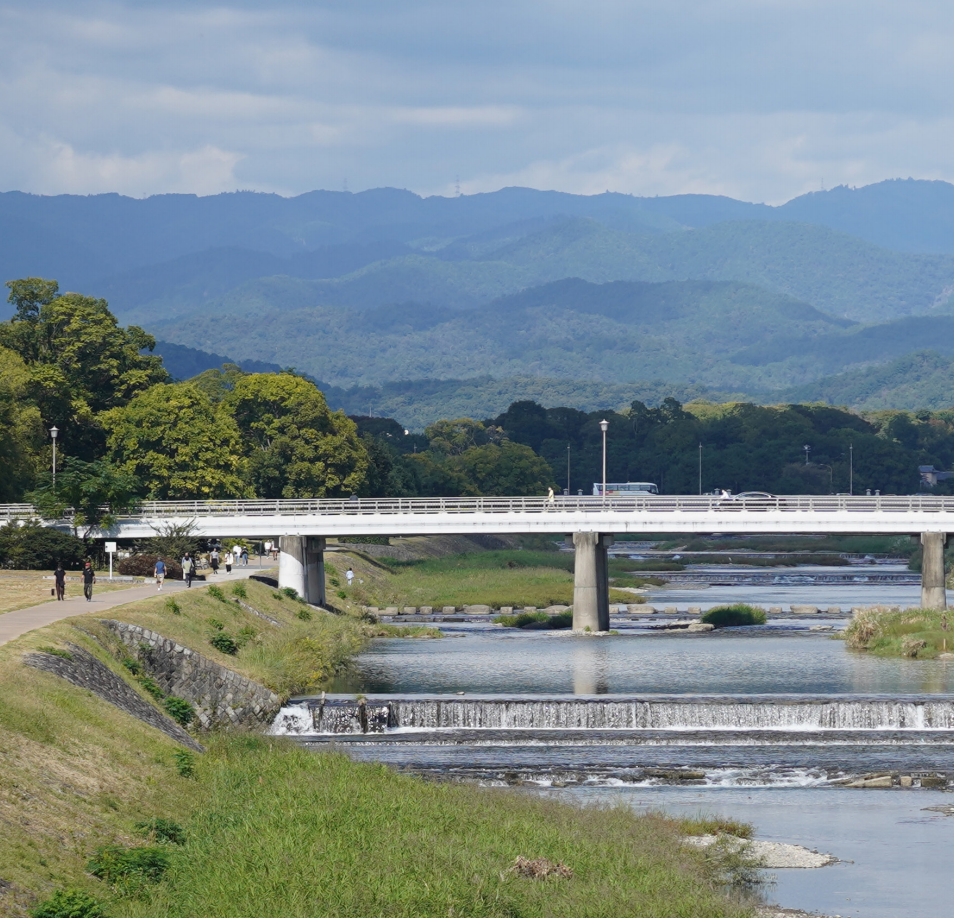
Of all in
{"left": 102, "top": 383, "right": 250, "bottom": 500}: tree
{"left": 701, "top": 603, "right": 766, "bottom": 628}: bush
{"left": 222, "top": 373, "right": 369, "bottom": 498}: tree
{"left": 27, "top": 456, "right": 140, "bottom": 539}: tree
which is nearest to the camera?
{"left": 701, "top": 603, "right": 766, "bottom": 628}: bush

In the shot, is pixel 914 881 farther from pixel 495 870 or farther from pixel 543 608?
pixel 543 608

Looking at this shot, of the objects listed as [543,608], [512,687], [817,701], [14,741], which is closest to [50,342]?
[543,608]

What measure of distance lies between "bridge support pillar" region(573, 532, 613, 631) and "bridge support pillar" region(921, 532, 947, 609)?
57.2ft

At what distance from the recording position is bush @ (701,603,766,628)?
92.1m

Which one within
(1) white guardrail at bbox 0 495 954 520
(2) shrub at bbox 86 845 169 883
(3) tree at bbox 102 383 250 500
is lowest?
(2) shrub at bbox 86 845 169 883

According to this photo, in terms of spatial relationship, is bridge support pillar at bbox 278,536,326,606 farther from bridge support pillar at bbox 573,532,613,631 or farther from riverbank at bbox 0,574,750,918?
riverbank at bbox 0,574,750,918

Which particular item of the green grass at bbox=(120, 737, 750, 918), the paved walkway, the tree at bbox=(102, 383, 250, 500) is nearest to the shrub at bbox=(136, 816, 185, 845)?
the green grass at bbox=(120, 737, 750, 918)

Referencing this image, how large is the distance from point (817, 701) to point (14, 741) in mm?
30585

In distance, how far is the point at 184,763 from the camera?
38.5m

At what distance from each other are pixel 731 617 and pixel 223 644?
130ft

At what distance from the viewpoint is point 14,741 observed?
111 ft

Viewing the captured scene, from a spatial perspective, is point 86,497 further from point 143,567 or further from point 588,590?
point 588,590

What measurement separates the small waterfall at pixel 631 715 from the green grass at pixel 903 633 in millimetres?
18451

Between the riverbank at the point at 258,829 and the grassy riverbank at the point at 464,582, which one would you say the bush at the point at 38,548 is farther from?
the riverbank at the point at 258,829
